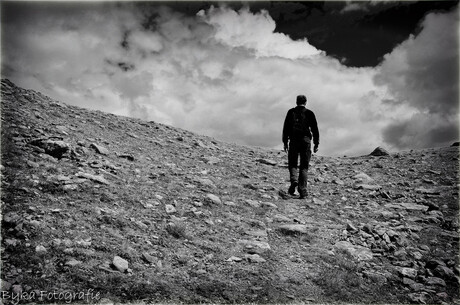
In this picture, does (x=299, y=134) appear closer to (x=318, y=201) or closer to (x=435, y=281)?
(x=318, y=201)

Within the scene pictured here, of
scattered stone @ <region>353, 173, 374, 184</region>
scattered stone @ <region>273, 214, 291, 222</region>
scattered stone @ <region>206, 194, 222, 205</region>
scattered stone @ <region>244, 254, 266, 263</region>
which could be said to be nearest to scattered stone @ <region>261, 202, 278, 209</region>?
scattered stone @ <region>273, 214, 291, 222</region>

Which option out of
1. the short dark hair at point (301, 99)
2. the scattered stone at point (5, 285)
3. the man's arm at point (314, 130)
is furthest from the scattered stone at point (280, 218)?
the scattered stone at point (5, 285)

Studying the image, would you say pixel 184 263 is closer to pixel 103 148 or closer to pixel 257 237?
pixel 257 237

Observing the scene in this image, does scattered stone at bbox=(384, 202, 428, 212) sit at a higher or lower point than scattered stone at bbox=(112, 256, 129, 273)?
higher

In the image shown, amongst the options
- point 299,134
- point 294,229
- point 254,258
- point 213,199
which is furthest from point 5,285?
point 299,134

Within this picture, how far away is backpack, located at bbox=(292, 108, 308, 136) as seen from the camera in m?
9.14

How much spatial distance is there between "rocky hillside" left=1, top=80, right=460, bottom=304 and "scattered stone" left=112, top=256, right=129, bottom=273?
0.01m

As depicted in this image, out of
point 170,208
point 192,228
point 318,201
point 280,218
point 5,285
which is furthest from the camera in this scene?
point 318,201

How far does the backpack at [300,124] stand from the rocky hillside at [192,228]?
1.88 meters

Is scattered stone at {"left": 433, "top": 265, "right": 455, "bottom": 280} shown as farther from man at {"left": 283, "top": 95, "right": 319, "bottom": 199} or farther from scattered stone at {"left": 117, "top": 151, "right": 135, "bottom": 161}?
scattered stone at {"left": 117, "top": 151, "right": 135, "bottom": 161}

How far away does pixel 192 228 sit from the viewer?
236 inches

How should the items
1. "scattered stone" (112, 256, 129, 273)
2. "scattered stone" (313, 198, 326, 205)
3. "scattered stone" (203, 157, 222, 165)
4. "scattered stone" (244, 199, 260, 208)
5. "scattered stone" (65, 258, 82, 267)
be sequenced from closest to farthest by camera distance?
1. "scattered stone" (65, 258, 82, 267)
2. "scattered stone" (112, 256, 129, 273)
3. "scattered stone" (244, 199, 260, 208)
4. "scattered stone" (313, 198, 326, 205)
5. "scattered stone" (203, 157, 222, 165)

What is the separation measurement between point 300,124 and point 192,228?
15.9ft

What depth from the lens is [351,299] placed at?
4520 millimetres
